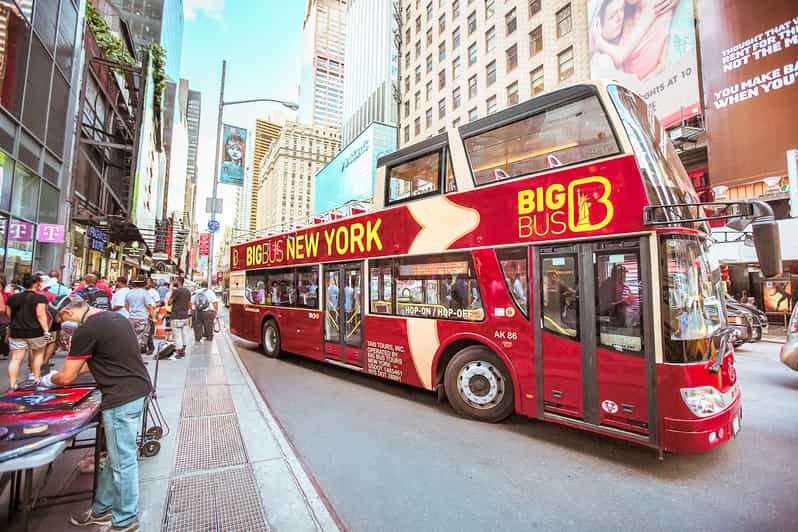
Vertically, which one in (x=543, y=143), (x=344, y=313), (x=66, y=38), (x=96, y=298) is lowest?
(x=344, y=313)

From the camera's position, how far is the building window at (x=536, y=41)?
80.2 feet

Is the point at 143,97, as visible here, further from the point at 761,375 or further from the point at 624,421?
the point at 761,375

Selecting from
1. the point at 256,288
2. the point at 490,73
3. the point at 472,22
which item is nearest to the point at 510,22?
the point at 490,73

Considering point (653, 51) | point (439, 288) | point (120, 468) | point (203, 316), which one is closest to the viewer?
point (120, 468)

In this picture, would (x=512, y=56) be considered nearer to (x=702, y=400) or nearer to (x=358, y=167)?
(x=358, y=167)

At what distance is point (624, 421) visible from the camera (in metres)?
3.88

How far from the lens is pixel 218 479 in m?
3.46

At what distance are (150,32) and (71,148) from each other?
1172 inches

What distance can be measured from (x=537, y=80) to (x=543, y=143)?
76.7 ft

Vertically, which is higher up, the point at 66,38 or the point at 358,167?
the point at 66,38

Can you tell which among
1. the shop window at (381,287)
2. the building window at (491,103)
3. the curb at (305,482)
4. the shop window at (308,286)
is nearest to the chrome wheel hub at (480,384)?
the shop window at (381,287)

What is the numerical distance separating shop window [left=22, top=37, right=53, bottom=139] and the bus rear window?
14.3 meters

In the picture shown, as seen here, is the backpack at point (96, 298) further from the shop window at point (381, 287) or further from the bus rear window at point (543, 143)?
the bus rear window at point (543, 143)

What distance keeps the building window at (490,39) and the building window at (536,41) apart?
3630mm
